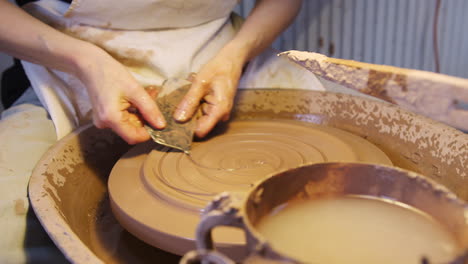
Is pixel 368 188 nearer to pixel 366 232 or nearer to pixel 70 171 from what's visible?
pixel 366 232

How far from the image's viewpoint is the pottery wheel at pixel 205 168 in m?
0.79

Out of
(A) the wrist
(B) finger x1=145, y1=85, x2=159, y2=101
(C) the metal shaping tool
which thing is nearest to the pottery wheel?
(C) the metal shaping tool

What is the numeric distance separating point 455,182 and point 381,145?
10.1 inches

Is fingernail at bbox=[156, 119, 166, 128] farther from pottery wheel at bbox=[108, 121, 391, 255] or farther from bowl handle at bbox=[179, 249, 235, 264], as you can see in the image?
bowl handle at bbox=[179, 249, 235, 264]

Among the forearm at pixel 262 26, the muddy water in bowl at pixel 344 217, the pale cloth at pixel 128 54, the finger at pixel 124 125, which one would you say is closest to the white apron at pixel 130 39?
the pale cloth at pixel 128 54

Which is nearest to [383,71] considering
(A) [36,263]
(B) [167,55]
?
(A) [36,263]

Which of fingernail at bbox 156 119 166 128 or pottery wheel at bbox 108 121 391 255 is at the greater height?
fingernail at bbox 156 119 166 128

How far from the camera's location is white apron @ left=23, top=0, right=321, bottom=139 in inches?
48.9

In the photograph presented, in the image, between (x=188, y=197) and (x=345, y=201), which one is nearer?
(x=345, y=201)

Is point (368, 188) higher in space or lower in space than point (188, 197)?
higher

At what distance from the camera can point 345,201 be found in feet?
1.83

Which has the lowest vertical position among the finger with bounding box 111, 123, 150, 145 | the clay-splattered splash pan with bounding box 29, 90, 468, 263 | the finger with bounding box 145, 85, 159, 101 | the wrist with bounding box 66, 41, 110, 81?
the clay-splattered splash pan with bounding box 29, 90, 468, 263

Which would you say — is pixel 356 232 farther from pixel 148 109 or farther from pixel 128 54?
pixel 128 54

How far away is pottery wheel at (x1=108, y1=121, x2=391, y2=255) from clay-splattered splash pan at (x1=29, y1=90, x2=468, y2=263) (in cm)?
8
